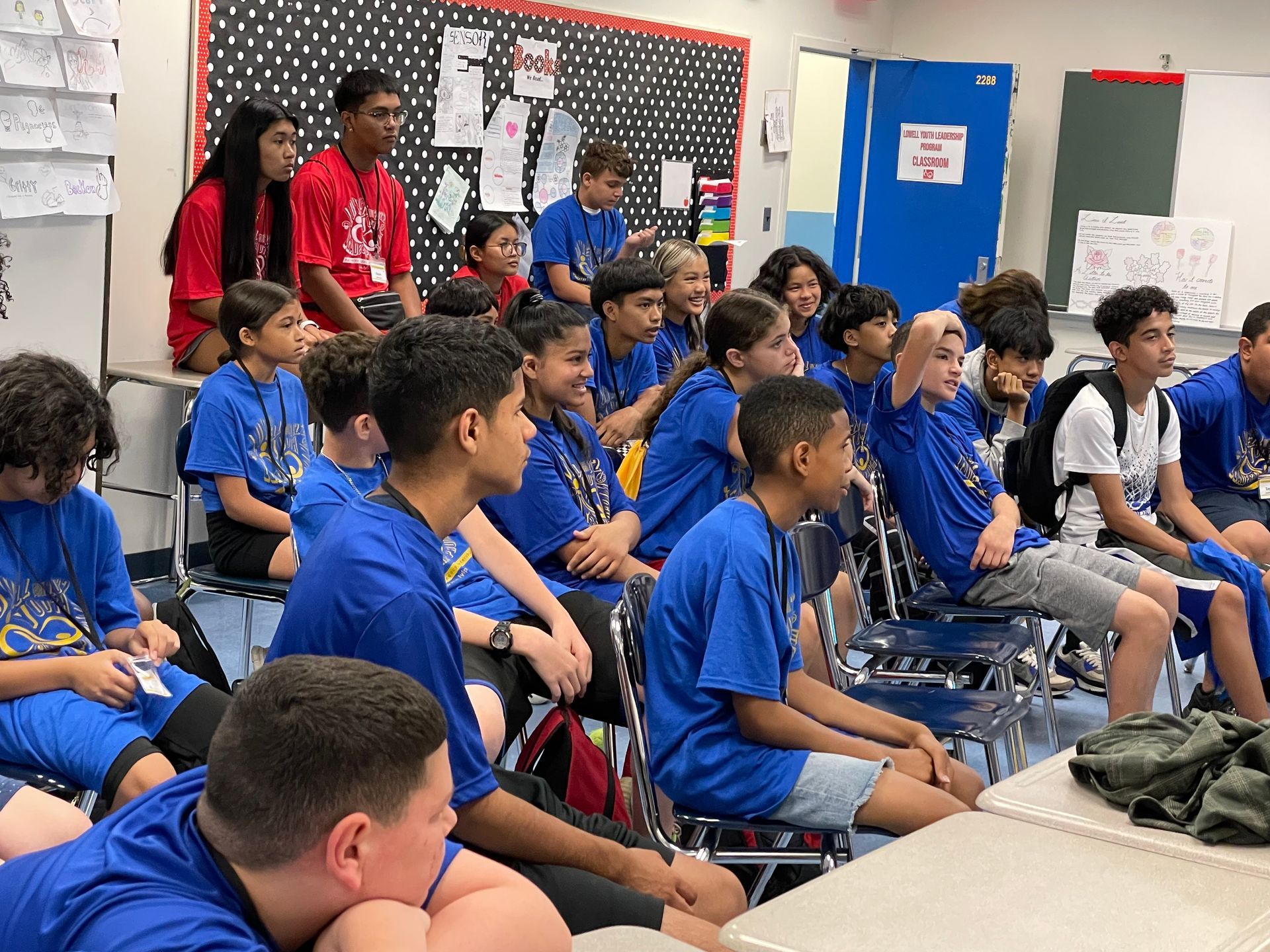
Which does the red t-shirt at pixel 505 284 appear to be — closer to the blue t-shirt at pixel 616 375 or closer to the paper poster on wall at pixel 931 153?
the blue t-shirt at pixel 616 375

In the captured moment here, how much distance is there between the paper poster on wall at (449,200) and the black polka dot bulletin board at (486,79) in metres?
0.03

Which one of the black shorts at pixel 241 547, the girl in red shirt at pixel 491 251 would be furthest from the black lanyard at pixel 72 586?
the girl in red shirt at pixel 491 251

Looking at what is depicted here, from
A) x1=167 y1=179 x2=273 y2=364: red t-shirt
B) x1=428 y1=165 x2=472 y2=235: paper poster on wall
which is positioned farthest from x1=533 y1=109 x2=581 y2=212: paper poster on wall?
x1=167 y1=179 x2=273 y2=364: red t-shirt

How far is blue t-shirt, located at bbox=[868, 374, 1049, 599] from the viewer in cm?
351

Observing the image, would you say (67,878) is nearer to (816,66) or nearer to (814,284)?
(814,284)

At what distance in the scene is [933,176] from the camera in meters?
8.20

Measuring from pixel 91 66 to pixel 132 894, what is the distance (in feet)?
11.4

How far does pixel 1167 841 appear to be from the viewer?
5.41 ft

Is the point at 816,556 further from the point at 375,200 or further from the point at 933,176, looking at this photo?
the point at 933,176

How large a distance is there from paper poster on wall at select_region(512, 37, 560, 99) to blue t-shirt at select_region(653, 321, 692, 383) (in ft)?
5.30

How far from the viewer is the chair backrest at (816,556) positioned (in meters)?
2.71

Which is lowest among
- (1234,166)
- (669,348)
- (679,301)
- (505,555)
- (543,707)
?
(543,707)

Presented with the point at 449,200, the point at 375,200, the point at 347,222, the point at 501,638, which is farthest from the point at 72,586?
the point at 449,200

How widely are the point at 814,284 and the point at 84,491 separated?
3102mm
